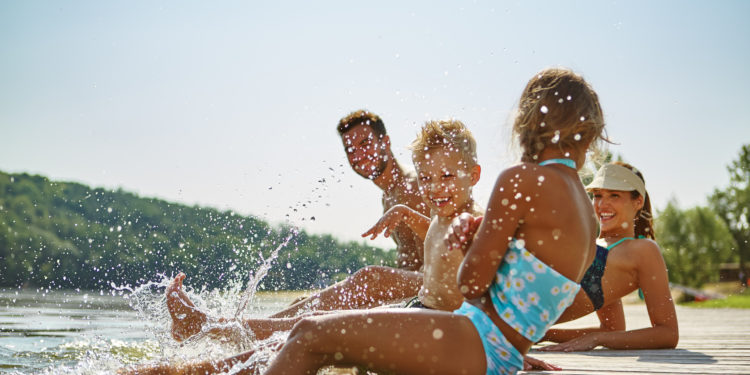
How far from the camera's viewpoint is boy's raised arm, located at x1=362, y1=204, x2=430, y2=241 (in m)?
3.43

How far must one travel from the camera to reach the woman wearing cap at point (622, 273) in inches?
145

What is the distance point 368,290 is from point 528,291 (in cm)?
260

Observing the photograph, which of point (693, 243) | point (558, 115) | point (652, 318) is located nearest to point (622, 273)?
point (652, 318)

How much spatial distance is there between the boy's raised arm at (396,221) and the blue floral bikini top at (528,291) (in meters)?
1.35

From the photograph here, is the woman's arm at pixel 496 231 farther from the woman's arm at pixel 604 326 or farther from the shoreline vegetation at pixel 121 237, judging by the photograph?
the shoreline vegetation at pixel 121 237

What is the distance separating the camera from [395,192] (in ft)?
17.6

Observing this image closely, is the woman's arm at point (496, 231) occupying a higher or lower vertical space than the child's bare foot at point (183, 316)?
higher

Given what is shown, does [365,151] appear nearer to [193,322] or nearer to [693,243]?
[193,322]

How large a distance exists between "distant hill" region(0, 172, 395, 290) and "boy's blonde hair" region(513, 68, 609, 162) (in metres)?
3.56


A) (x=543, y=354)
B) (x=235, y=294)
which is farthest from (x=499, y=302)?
(x=235, y=294)

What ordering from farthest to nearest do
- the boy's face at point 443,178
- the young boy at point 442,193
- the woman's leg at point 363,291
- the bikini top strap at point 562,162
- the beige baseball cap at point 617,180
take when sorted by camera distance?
the woman's leg at point 363,291 → the beige baseball cap at point 617,180 → the boy's face at point 443,178 → the young boy at point 442,193 → the bikini top strap at point 562,162

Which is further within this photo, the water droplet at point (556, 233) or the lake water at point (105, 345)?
the lake water at point (105, 345)

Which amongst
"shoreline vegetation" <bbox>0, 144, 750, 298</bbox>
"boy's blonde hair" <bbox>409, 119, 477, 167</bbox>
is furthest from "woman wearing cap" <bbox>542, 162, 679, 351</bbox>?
"shoreline vegetation" <bbox>0, 144, 750, 298</bbox>

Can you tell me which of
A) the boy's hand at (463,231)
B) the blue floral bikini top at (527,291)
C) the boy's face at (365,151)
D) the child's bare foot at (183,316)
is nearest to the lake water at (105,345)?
the child's bare foot at (183,316)
